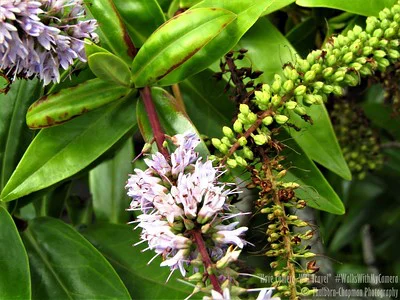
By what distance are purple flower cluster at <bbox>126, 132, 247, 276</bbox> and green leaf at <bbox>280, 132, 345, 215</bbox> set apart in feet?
0.64

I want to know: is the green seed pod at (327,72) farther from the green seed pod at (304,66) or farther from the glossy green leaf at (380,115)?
the glossy green leaf at (380,115)

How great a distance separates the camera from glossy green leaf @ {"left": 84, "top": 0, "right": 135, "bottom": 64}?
2.65 ft

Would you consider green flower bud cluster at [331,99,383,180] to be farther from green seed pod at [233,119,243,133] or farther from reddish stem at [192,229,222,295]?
reddish stem at [192,229,222,295]

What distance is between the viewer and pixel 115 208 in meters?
1.31

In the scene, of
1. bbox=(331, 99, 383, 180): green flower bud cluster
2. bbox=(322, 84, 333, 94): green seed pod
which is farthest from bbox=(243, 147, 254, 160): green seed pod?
bbox=(331, 99, 383, 180): green flower bud cluster

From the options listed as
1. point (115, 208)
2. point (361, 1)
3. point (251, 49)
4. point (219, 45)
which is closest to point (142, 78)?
point (219, 45)

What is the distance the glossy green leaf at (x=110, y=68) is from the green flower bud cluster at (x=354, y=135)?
0.48m

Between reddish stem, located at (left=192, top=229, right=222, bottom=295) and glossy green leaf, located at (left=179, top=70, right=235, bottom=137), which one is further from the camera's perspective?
glossy green leaf, located at (left=179, top=70, right=235, bottom=137)

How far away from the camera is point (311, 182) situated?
86 centimetres

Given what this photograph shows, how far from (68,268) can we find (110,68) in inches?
12.7

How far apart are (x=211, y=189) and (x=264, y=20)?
15.7 inches

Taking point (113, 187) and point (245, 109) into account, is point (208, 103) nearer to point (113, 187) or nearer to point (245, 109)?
point (245, 109)

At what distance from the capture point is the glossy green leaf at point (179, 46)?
745 millimetres

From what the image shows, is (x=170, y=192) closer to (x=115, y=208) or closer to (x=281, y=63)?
(x=281, y=63)
